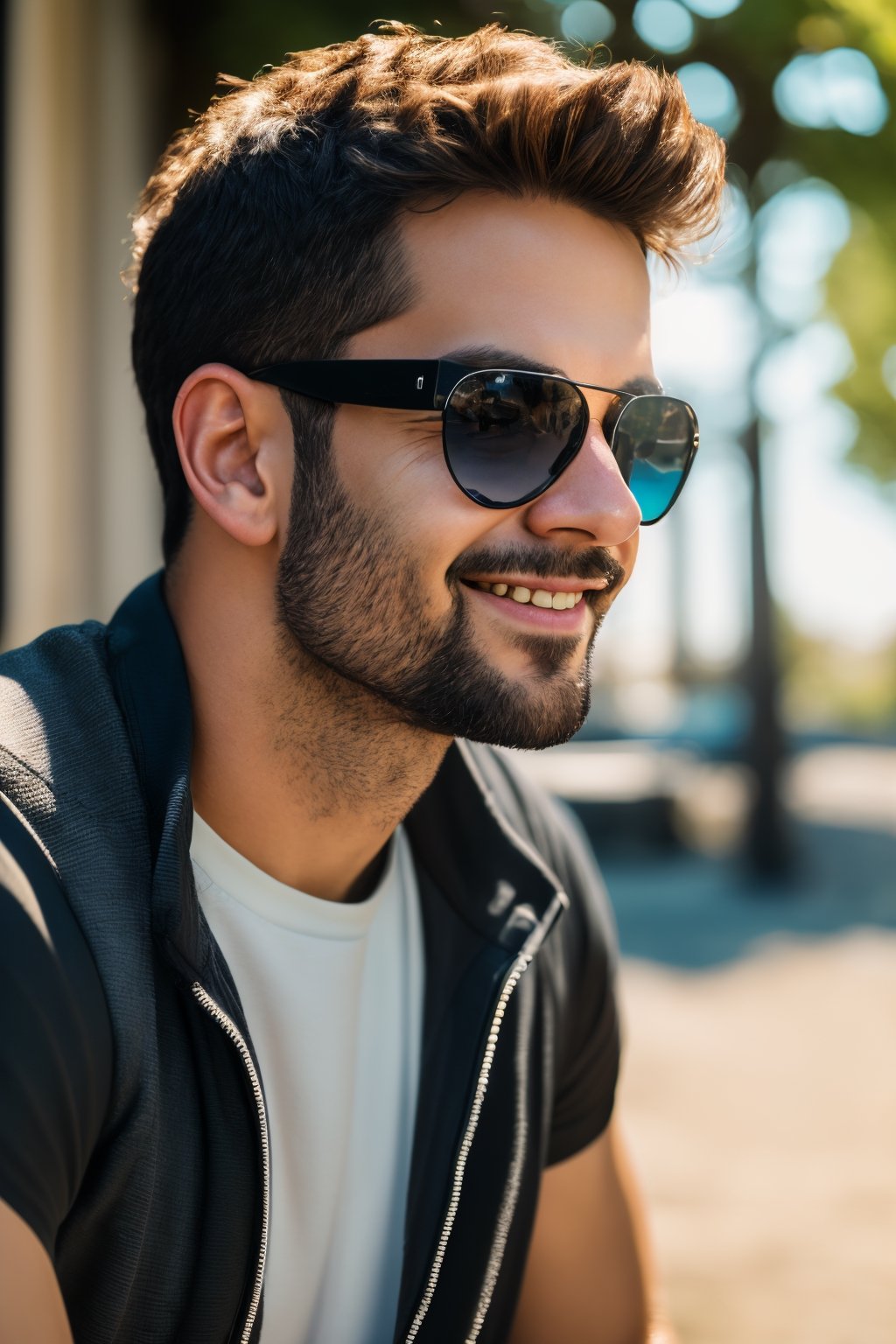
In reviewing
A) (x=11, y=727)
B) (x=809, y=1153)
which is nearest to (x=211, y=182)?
(x=11, y=727)

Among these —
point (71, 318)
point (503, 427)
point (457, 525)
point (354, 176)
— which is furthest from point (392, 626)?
point (71, 318)

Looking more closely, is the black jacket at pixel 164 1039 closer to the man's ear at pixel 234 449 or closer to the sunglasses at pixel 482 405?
the man's ear at pixel 234 449

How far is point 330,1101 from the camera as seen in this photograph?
6.22 ft

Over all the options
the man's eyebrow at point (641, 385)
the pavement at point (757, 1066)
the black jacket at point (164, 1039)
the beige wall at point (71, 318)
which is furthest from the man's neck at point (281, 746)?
the beige wall at point (71, 318)

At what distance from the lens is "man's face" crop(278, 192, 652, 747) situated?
6.21ft

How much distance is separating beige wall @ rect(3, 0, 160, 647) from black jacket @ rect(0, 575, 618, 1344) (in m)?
4.63

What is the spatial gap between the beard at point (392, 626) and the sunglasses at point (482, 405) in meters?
0.11

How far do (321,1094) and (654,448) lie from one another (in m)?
1.18

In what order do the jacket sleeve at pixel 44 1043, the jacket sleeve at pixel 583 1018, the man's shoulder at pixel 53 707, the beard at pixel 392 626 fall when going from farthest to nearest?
the jacket sleeve at pixel 583 1018, the beard at pixel 392 626, the man's shoulder at pixel 53 707, the jacket sleeve at pixel 44 1043

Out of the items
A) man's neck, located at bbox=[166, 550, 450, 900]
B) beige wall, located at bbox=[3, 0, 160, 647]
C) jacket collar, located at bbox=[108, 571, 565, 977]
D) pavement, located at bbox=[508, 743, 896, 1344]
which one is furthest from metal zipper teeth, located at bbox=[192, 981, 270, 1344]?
beige wall, located at bbox=[3, 0, 160, 647]

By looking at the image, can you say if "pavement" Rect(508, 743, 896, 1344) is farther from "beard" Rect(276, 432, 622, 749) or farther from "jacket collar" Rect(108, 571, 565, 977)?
"beard" Rect(276, 432, 622, 749)

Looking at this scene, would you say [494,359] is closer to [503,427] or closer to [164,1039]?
[503,427]

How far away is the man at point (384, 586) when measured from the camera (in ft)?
6.07

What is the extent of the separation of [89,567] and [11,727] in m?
6.31
